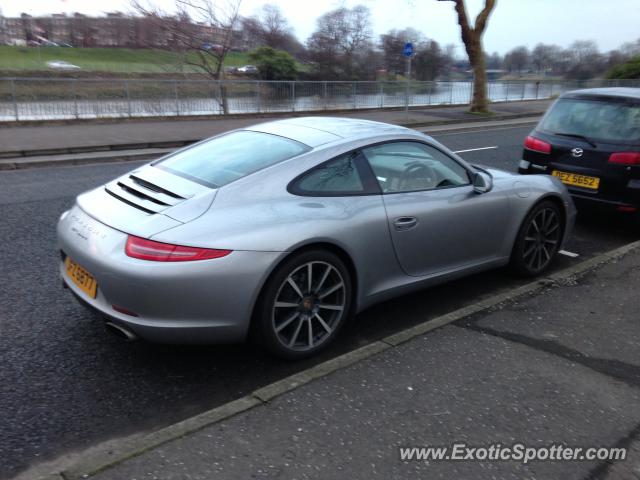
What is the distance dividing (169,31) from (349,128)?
799 inches

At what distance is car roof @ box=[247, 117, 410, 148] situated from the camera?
3.91 meters

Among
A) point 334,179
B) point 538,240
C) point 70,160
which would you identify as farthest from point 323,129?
point 70,160

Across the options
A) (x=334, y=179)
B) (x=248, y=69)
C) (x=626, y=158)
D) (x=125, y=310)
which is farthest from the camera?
(x=248, y=69)

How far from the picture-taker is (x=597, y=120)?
6551mm

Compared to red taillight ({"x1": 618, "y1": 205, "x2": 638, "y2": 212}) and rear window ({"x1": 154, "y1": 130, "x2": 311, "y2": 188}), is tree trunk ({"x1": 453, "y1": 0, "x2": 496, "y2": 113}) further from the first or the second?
rear window ({"x1": 154, "y1": 130, "x2": 311, "y2": 188})

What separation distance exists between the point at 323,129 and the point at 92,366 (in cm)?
218

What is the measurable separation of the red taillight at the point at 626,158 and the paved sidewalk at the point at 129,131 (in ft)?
33.5

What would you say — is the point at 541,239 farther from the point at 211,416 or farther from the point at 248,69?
the point at 248,69

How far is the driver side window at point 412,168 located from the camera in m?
3.90

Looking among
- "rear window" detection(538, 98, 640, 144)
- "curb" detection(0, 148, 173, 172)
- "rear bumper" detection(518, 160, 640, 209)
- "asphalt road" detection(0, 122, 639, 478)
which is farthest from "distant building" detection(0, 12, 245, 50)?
"asphalt road" detection(0, 122, 639, 478)

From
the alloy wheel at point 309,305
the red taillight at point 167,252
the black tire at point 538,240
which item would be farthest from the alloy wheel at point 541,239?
the red taillight at point 167,252

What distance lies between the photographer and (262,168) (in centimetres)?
355

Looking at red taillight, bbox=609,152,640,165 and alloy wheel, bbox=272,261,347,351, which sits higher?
red taillight, bbox=609,152,640,165

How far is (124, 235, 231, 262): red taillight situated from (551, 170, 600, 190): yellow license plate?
485cm
